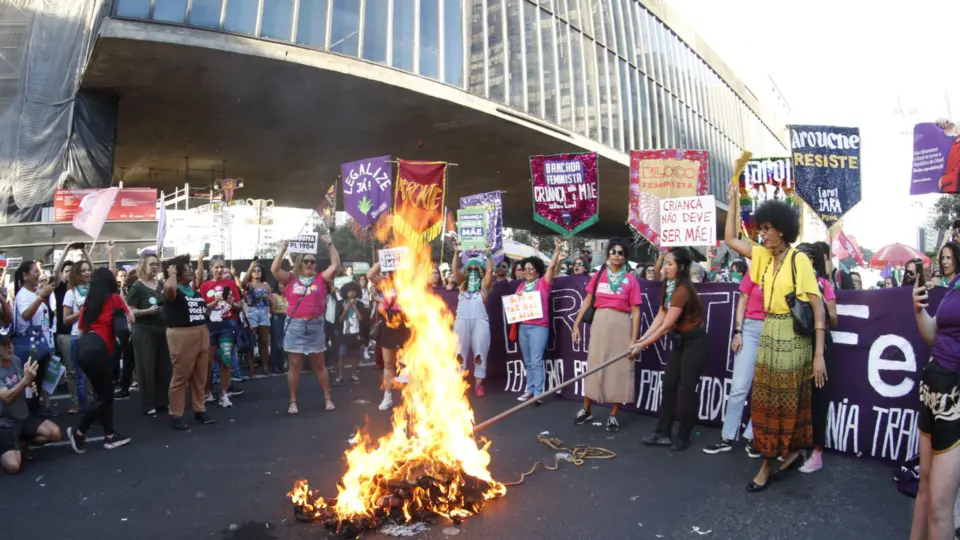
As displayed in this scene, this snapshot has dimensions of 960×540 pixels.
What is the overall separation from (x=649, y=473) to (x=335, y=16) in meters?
14.1

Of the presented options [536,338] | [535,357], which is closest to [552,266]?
[536,338]

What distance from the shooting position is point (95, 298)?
247 inches

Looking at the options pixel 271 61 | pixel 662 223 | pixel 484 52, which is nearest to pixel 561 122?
pixel 484 52

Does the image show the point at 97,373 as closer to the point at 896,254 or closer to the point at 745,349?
the point at 745,349

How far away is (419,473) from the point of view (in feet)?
14.0

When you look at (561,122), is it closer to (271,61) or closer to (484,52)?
(484,52)

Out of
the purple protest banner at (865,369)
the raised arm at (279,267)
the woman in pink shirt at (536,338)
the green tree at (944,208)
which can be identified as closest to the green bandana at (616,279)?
the purple protest banner at (865,369)

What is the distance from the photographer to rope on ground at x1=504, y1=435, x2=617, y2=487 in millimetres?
5352

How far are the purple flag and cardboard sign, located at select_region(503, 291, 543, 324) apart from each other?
11.8ft

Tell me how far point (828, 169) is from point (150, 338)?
28.8 ft

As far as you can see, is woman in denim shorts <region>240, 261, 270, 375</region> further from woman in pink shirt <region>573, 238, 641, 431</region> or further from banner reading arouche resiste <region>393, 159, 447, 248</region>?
woman in pink shirt <region>573, 238, 641, 431</region>

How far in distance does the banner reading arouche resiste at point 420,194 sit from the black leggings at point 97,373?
5.45 meters

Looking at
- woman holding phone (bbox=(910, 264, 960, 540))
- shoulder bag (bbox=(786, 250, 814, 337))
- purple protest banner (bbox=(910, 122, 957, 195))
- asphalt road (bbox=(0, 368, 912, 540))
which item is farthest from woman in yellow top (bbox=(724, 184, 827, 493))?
purple protest banner (bbox=(910, 122, 957, 195))

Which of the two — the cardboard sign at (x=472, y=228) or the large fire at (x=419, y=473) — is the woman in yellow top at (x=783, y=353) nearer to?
Answer: the large fire at (x=419, y=473)
